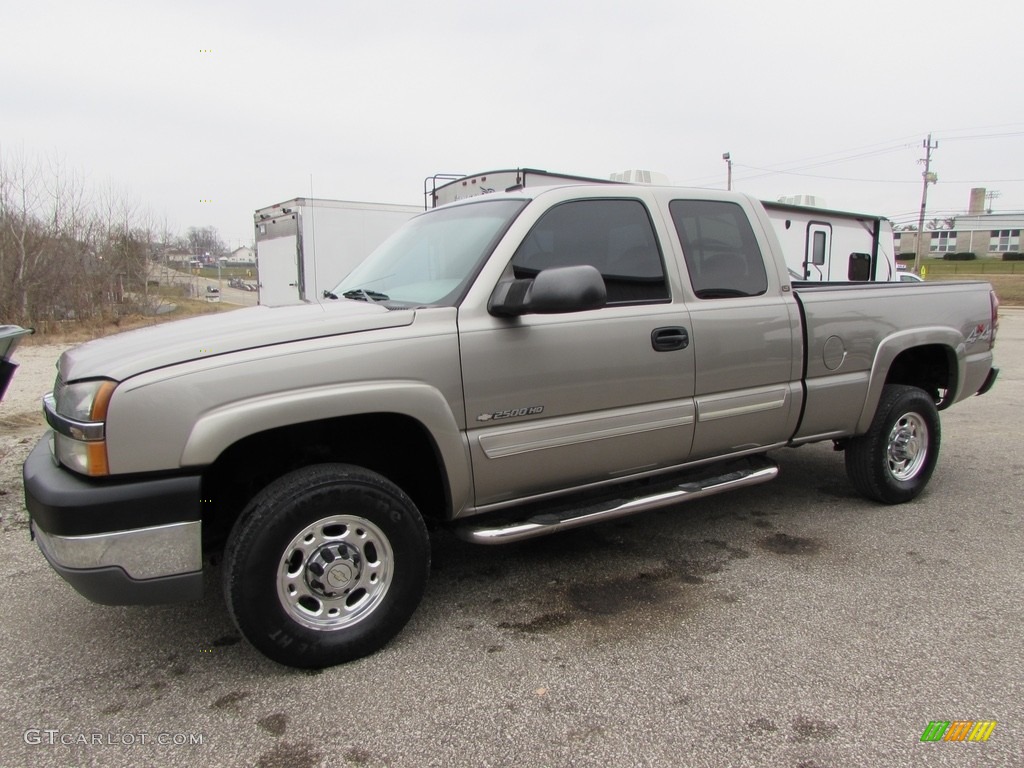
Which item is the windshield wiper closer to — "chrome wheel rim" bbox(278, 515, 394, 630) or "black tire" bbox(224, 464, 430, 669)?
"black tire" bbox(224, 464, 430, 669)

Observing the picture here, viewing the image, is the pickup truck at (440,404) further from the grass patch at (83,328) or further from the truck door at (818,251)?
the grass patch at (83,328)

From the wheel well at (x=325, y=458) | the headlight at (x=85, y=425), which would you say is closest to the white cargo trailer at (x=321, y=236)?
the wheel well at (x=325, y=458)

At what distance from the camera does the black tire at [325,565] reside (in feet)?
8.51

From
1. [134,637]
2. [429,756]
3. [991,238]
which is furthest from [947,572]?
[991,238]

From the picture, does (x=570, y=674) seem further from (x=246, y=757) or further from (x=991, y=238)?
(x=991, y=238)

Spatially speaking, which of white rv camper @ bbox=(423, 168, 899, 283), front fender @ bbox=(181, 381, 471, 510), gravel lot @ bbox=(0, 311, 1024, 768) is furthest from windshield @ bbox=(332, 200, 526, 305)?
white rv camper @ bbox=(423, 168, 899, 283)

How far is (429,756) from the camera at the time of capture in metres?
2.29

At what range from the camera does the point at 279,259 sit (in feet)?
44.1

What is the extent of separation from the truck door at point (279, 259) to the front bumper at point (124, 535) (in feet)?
33.9

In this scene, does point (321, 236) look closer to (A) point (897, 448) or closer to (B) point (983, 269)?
(A) point (897, 448)

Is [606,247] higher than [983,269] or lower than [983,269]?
lower

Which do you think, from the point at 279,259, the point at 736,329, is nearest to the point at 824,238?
the point at 279,259

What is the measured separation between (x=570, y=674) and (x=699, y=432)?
145cm

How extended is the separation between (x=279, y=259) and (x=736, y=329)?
1141 centimetres
